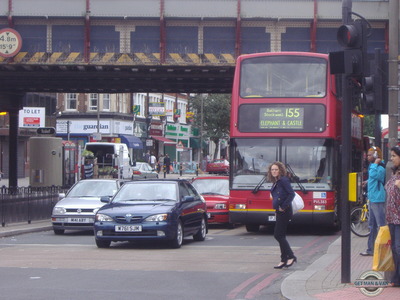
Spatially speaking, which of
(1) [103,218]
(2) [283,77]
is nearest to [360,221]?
(2) [283,77]

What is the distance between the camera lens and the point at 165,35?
28.9 meters

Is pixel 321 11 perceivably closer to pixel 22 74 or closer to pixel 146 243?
pixel 22 74

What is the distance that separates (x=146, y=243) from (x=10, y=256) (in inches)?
144

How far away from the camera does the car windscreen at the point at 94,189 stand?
22375mm

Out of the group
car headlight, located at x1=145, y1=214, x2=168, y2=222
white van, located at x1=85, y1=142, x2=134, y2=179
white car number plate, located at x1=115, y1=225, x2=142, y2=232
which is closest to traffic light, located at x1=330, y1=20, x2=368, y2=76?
car headlight, located at x1=145, y1=214, x2=168, y2=222

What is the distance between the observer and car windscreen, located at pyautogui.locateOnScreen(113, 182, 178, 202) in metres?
18.2

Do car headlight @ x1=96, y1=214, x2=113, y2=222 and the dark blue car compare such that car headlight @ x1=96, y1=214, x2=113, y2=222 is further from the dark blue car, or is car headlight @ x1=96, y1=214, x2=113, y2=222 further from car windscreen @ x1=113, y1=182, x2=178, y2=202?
car windscreen @ x1=113, y1=182, x2=178, y2=202

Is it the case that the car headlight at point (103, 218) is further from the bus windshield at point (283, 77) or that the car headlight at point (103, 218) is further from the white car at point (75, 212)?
the bus windshield at point (283, 77)

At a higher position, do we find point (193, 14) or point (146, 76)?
point (193, 14)

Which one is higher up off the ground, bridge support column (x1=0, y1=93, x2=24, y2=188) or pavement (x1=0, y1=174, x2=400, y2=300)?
bridge support column (x1=0, y1=93, x2=24, y2=188)

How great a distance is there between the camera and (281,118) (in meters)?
20.7

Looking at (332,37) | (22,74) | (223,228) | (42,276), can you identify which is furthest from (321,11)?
(42,276)

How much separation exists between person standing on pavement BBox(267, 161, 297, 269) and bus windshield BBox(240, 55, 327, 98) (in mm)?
7043

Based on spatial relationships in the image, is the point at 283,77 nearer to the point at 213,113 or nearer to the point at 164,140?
the point at 213,113
